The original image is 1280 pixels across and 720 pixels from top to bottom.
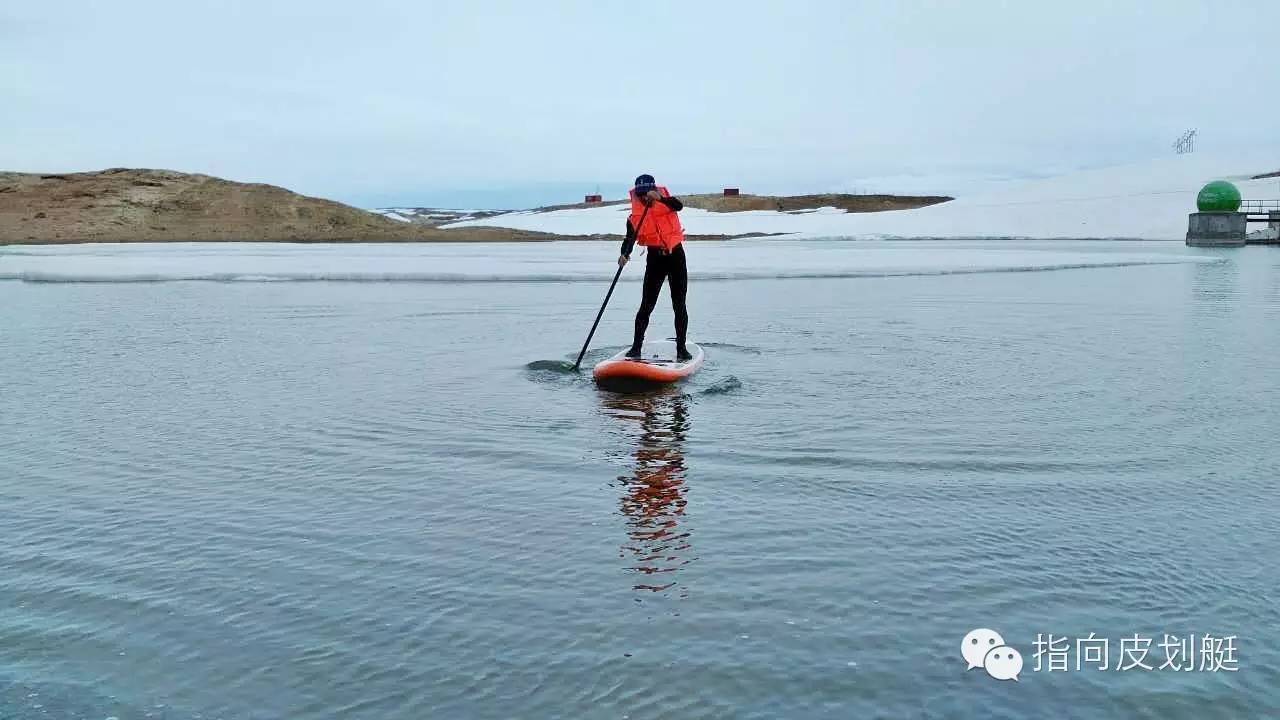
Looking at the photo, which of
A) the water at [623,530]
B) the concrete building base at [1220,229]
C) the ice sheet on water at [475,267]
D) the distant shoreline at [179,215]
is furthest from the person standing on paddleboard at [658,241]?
the distant shoreline at [179,215]

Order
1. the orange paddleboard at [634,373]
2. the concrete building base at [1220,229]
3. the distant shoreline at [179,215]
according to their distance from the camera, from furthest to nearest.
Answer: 1. the distant shoreline at [179,215]
2. the concrete building base at [1220,229]
3. the orange paddleboard at [634,373]

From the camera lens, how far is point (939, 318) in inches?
587

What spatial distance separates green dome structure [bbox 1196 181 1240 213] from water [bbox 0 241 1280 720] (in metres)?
39.2

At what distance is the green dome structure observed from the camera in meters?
45.6

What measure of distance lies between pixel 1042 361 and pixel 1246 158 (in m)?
80.8

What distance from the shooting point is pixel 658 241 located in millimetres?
10539

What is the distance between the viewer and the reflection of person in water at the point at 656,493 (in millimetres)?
4328

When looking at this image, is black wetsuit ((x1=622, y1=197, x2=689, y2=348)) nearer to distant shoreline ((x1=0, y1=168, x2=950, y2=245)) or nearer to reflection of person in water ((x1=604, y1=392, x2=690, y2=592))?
reflection of person in water ((x1=604, y1=392, x2=690, y2=592))

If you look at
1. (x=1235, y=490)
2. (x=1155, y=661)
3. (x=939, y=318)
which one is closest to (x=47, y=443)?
(x=1155, y=661)

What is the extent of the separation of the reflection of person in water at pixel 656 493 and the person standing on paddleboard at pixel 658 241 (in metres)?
2.07

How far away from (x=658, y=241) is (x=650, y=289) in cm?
48

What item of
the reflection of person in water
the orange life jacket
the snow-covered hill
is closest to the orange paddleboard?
the reflection of person in water

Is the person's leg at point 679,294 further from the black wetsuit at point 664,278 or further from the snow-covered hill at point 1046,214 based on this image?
the snow-covered hill at point 1046,214

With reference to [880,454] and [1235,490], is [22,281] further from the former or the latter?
[1235,490]
